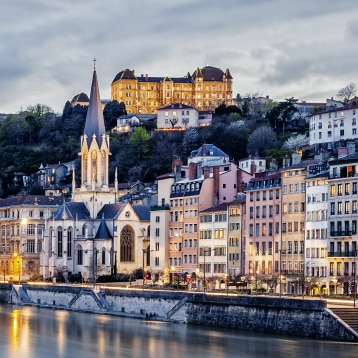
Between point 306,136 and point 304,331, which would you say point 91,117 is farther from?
point 304,331

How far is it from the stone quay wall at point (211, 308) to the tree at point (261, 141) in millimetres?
61871

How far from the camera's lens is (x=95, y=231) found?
447ft

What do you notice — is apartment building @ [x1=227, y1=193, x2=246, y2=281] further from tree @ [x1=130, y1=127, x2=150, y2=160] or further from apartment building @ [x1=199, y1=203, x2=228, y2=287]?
tree @ [x1=130, y1=127, x2=150, y2=160]

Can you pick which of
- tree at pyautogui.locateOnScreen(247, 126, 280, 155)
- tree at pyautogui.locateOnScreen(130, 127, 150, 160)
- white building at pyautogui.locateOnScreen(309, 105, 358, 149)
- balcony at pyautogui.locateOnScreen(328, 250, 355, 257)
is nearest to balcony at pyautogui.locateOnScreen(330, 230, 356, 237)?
balcony at pyautogui.locateOnScreen(328, 250, 355, 257)

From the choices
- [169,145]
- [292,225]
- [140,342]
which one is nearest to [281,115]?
[169,145]

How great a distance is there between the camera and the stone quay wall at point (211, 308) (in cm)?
7219

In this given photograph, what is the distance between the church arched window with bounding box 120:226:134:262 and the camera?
13325 cm

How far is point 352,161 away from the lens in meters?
91.8

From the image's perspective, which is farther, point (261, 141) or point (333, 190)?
point (261, 141)

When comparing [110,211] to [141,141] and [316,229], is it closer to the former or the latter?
[316,229]

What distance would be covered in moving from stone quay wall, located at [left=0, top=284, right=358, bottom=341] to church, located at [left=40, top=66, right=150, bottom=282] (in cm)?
2214

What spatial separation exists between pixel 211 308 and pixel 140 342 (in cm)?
894

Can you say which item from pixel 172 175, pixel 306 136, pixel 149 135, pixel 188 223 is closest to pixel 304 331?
pixel 188 223

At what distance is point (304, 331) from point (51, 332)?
18.5 m
